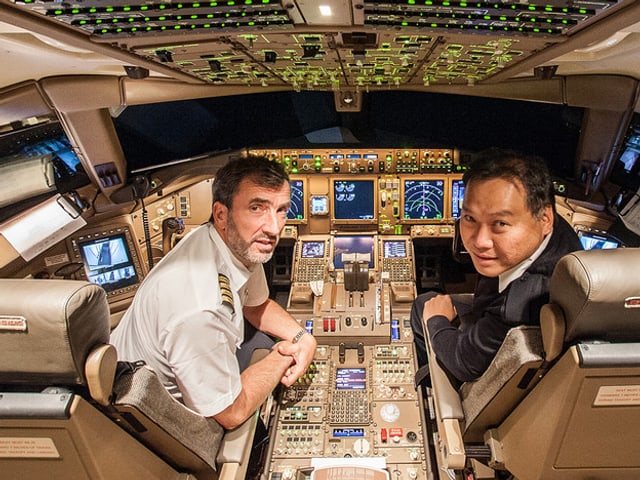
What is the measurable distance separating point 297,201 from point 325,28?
2292 mm

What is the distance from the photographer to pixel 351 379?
249 centimetres

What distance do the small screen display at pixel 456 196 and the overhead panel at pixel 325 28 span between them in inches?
56.3

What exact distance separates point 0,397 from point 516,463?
1493 mm

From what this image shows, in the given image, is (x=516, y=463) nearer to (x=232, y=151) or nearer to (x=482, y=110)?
(x=232, y=151)

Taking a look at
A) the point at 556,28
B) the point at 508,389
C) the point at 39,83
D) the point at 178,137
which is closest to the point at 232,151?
the point at 39,83

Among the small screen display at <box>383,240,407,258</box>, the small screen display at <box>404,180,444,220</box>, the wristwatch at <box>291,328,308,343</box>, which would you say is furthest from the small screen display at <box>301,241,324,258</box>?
the wristwatch at <box>291,328,308,343</box>

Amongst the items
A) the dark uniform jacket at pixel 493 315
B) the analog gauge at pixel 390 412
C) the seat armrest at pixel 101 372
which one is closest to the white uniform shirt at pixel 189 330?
the seat armrest at pixel 101 372

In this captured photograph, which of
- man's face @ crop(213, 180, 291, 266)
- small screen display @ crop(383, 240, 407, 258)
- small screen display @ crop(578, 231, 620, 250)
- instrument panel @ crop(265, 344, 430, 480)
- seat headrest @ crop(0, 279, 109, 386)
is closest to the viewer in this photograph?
seat headrest @ crop(0, 279, 109, 386)

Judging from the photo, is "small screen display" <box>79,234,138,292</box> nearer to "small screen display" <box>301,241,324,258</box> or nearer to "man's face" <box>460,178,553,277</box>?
"small screen display" <box>301,241,324,258</box>

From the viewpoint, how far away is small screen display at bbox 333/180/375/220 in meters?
3.76

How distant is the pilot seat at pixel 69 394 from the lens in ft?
3.18

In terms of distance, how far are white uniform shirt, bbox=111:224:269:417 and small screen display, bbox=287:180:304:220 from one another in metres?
2.11

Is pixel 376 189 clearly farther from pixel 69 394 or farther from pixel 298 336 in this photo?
pixel 69 394

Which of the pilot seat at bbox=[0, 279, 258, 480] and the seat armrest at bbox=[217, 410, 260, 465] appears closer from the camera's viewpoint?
the pilot seat at bbox=[0, 279, 258, 480]
